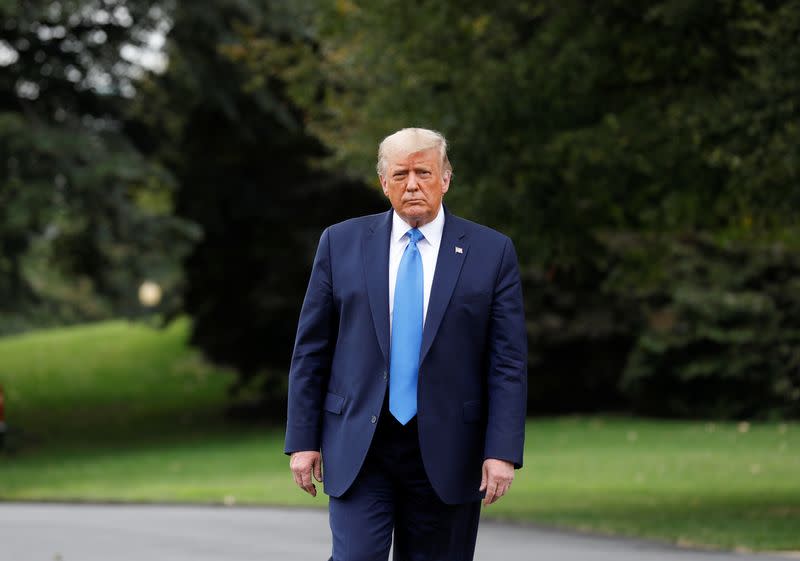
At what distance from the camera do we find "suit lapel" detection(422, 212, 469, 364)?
16.6 feet

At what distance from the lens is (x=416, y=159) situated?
5.08 m

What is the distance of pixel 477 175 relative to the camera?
13.3 metres

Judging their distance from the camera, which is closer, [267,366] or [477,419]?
[477,419]

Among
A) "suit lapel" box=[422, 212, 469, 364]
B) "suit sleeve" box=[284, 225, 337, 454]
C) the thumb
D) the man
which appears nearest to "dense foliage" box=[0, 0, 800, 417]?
"suit lapel" box=[422, 212, 469, 364]

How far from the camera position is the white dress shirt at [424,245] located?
520 cm

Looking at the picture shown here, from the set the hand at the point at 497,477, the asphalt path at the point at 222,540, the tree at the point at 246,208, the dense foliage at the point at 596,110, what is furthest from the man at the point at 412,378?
the tree at the point at 246,208

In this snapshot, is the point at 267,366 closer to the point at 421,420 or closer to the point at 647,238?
the point at 647,238

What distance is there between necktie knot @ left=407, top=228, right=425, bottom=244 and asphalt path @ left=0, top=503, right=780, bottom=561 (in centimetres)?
489

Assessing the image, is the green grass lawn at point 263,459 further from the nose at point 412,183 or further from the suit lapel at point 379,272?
the nose at point 412,183

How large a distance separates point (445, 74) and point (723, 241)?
3.22 m

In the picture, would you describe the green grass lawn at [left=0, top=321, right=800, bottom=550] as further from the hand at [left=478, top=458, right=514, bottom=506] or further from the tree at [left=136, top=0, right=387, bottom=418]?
the hand at [left=478, top=458, right=514, bottom=506]

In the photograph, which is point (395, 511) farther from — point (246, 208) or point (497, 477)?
point (246, 208)

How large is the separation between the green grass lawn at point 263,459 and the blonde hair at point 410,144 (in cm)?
662

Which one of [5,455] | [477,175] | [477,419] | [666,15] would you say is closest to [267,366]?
[5,455]
